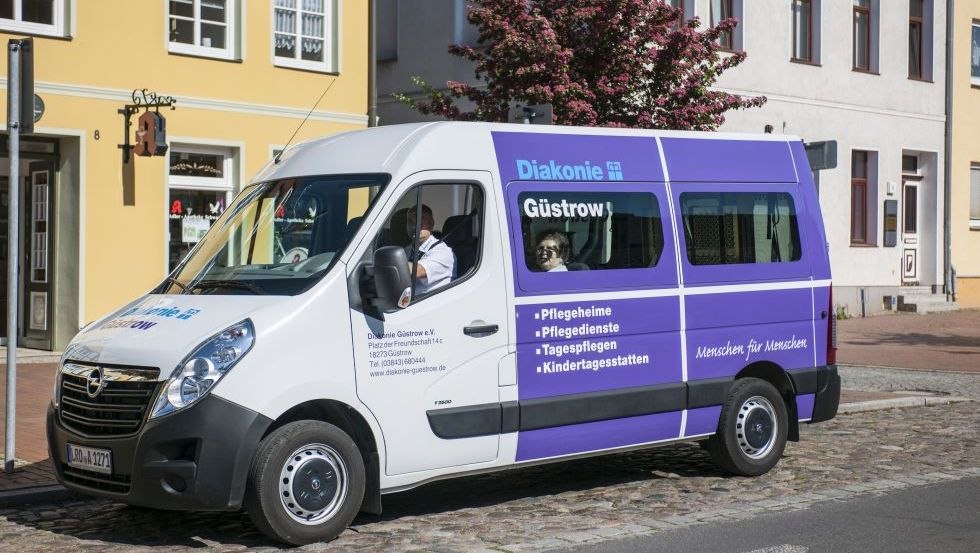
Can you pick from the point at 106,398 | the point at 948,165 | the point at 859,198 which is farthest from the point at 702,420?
the point at 948,165

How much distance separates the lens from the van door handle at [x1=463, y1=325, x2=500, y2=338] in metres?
8.25

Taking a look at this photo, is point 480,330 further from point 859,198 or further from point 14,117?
point 859,198

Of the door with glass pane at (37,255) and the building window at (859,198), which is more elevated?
the building window at (859,198)

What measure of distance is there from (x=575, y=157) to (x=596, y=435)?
5.86ft

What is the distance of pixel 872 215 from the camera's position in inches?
1190

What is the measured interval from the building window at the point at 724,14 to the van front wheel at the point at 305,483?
2028cm

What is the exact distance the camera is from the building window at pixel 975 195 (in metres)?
32.9

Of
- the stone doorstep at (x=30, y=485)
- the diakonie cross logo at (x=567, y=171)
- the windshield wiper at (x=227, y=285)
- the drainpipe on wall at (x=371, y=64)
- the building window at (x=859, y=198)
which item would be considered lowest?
the stone doorstep at (x=30, y=485)

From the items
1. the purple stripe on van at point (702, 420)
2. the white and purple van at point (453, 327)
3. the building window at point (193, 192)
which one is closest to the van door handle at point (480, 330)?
the white and purple van at point (453, 327)

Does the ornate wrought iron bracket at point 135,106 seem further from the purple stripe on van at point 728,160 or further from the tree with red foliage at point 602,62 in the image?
the purple stripe on van at point 728,160

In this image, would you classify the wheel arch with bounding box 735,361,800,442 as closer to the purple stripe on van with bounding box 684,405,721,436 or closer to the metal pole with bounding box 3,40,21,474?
the purple stripe on van with bounding box 684,405,721,436

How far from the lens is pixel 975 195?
3300 centimetres

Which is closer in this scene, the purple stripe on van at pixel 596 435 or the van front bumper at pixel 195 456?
the van front bumper at pixel 195 456

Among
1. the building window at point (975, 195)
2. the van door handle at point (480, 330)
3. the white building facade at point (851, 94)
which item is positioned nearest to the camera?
the van door handle at point (480, 330)
